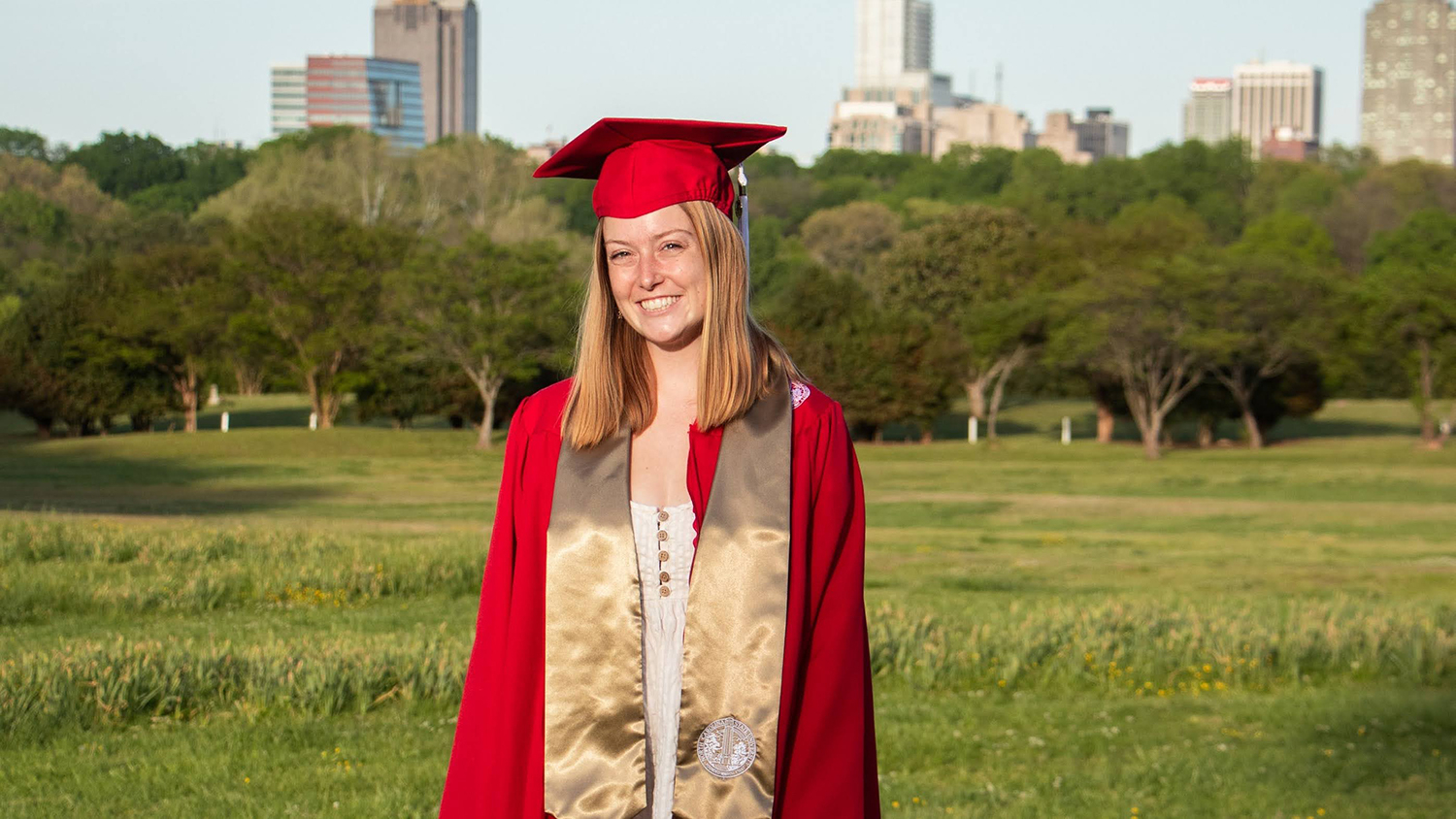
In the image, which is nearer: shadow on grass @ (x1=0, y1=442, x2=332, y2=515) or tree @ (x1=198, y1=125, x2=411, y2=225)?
shadow on grass @ (x1=0, y1=442, x2=332, y2=515)

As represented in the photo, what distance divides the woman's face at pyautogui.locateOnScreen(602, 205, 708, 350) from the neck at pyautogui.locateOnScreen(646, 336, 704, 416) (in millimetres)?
20

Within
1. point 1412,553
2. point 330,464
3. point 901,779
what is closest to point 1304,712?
point 901,779

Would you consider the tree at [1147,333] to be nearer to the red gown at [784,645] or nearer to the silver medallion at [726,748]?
the red gown at [784,645]

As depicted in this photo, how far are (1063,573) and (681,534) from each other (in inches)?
626

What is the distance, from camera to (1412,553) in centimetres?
2161

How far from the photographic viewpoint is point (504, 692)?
10.0 ft

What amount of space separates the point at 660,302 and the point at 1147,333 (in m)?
44.9

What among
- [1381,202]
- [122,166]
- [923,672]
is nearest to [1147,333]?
[923,672]

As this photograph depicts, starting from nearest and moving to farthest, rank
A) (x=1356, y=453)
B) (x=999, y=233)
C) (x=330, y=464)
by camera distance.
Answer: (x=330, y=464)
(x=1356, y=453)
(x=999, y=233)

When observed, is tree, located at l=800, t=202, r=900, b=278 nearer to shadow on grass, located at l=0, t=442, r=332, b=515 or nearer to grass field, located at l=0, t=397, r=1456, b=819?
shadow on grass, located at l=0, t=442, r=332, b=515

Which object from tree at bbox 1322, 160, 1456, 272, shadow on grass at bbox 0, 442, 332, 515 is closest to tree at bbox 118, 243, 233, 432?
shadow on grass at bbox 0, 442, 332, 515

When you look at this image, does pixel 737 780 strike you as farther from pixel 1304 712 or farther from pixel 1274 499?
pixel 1274 499

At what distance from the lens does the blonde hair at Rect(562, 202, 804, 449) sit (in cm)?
307

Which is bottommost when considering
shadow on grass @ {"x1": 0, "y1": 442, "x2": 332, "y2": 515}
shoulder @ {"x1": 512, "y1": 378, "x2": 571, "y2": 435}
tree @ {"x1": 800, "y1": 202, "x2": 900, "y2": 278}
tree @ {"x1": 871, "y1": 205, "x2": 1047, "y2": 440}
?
shadow on grass @ {"x1": 0, "y1": 442, "x2": 332, "y2": 515}
